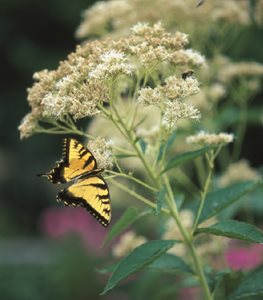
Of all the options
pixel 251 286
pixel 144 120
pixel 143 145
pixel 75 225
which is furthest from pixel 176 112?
pixel 75 225

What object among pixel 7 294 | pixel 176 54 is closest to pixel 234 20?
pixel 176 54

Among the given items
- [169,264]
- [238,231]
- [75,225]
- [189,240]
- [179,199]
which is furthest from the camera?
[75,225]

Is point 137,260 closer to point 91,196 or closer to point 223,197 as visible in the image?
point 91,196

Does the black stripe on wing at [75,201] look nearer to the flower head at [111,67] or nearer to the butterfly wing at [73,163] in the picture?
the butterfly wing at [73,163]

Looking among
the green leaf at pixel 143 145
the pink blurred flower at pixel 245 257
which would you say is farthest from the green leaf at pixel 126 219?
the pink blurred flower at pixel 245 257

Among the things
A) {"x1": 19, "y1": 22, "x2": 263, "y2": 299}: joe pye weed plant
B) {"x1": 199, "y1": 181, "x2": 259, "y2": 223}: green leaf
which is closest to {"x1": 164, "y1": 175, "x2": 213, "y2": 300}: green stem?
{"x1": 19, "y1": 22, "x2": 263, "y2": 299}: joe pye weed plant

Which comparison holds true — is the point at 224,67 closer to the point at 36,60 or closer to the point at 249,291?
the point at 249,291
